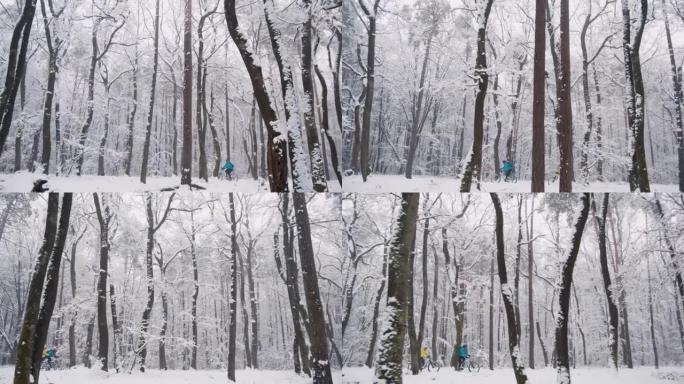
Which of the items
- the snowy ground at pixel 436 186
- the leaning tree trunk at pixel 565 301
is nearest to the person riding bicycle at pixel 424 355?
the leaning tree trunk at pixel 565 301

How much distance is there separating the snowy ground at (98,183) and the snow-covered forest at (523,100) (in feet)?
2.61

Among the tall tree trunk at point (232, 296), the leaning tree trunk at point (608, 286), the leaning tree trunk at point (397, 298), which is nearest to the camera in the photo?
the leaning tree trunk at point (397, 298)

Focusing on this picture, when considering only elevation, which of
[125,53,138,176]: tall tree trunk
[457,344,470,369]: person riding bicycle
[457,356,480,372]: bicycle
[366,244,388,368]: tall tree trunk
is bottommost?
[457,356,480,372]: bicycle

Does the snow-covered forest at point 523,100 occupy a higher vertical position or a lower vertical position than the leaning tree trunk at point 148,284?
higher

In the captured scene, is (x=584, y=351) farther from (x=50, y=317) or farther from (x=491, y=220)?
(x=50, y=317)

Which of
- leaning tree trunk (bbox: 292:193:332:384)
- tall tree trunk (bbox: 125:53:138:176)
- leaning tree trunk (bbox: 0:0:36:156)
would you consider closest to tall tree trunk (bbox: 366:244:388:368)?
leaning tree trunk (bbox: 292:193:332:384)

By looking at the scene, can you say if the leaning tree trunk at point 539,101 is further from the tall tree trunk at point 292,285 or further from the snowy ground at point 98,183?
the tall tree trunk at point 292,285

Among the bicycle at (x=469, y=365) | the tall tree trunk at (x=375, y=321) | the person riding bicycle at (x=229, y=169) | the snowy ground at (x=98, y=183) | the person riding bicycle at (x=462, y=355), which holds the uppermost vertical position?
the person riding bicycle at (x=229, y=169)

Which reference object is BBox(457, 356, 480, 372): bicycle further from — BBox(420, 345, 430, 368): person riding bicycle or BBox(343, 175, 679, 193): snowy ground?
BBox(343, 175, 679, 193): snowy ground

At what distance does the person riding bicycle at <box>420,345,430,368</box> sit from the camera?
4.30m

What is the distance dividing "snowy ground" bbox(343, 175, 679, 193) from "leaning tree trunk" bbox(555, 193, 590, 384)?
0.21 m

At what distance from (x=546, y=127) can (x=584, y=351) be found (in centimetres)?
194

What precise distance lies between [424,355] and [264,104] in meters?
2.41

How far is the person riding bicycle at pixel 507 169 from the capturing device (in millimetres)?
4383
